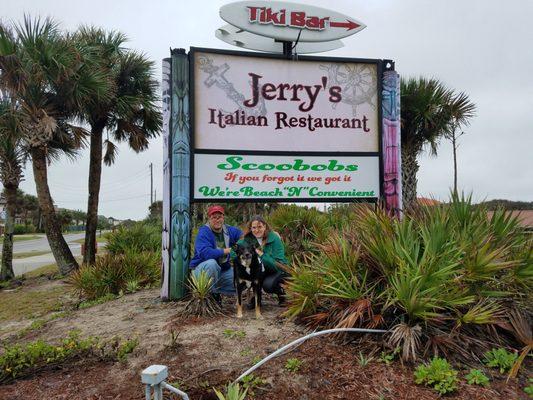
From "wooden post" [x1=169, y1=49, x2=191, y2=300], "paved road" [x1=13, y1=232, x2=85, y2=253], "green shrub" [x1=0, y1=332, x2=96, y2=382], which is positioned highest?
"wooden post" [x1=169, y1=49, x2=191, y2=300]

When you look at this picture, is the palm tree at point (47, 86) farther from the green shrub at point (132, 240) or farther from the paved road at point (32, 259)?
the paved road at point (32, 259)

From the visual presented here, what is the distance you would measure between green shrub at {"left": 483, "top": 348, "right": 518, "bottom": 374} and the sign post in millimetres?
3344

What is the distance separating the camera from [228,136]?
6.85 m

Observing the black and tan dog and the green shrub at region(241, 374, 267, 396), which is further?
the black and tan dog

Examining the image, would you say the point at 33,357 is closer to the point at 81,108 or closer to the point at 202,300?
the point at 202,300

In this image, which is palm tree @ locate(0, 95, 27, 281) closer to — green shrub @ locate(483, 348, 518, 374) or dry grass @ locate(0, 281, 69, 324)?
dry grass @ locate(0, 281, 69, 324)

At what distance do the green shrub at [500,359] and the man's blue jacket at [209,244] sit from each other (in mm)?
3182

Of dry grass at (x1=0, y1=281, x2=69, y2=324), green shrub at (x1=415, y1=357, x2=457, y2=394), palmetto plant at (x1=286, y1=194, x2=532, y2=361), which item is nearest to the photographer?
green shrub at (x1=415, y1=357, x2=457, y2=394)

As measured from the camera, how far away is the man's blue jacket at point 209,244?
5680 mm

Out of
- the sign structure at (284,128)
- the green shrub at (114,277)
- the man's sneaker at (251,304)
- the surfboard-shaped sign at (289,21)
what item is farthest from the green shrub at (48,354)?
the surfboard-shaped sign at (289,21)

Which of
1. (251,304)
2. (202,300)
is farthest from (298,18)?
(202,300)

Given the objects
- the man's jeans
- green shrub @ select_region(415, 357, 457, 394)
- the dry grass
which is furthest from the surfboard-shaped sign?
the dry grass

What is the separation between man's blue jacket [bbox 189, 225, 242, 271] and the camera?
568 cm

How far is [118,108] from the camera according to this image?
583 inches
